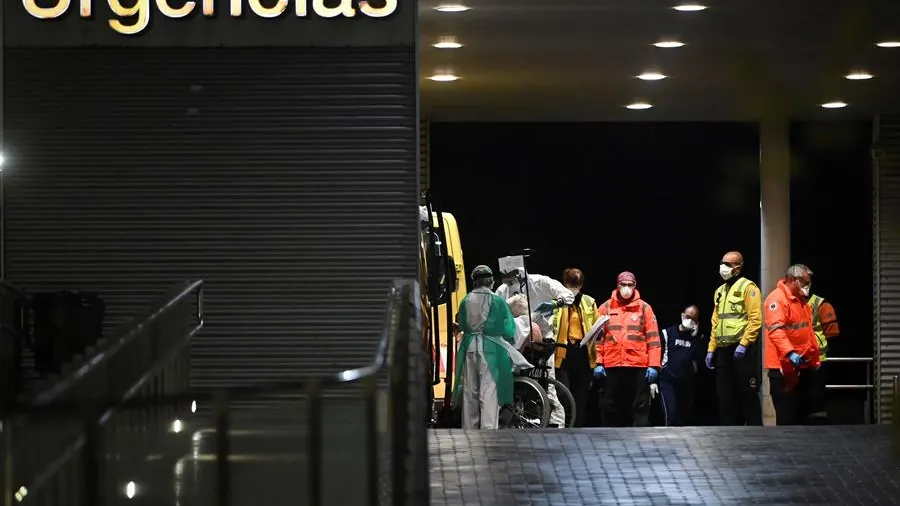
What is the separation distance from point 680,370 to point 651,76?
342cm

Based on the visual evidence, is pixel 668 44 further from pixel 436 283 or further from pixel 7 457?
pixel 7 457

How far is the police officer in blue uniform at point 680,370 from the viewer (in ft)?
58.4

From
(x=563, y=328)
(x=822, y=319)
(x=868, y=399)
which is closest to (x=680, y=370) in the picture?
(x=822, y=319)

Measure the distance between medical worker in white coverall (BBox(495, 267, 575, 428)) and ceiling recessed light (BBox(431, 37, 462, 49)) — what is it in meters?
2.41

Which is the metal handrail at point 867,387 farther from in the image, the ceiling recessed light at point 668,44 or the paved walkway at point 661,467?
the paved walkway at point 661,467

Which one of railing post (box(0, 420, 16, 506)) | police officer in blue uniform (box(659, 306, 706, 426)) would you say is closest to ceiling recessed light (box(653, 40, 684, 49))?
police officer in blue uniform (box(659, 306, 706, 426))

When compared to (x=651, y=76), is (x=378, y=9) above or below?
below

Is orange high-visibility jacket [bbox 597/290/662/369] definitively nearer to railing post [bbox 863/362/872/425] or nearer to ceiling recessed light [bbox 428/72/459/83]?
ceiling recessed light [bbox 428/72/459/83]

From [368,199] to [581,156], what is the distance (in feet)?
44.6

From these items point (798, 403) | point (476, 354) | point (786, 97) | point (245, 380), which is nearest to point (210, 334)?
point (245, 380)

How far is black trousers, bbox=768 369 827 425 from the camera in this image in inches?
563

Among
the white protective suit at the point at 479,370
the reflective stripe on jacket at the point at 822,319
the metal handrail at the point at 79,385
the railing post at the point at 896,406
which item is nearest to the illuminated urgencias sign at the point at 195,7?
the metal handrail at the point at 79,385

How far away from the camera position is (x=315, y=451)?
4570mm

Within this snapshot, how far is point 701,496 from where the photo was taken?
27.2 feet
